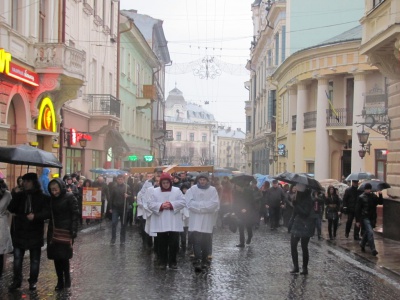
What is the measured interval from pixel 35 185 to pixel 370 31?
37.4 ft

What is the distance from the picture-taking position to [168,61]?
71.7 m

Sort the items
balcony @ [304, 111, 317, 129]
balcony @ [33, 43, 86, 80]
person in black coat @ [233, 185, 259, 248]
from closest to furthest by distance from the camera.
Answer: person in black coat @ [233, 185, 259, 248] → balcony @ [33, 43, 86, 80] → balcony @ [304, 111, 317, 129]

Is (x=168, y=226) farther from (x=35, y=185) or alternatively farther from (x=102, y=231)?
(x=102, y=231)

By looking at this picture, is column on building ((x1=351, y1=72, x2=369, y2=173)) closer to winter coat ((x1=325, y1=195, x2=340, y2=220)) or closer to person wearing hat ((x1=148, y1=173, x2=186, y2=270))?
winter coat ((x1=325, y1=195, x2=340, y2=220))

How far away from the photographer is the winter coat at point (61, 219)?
29.0ft

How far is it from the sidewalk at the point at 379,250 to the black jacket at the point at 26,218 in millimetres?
6088

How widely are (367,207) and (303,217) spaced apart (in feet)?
11.7

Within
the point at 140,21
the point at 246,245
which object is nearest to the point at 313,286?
the point at 246,245

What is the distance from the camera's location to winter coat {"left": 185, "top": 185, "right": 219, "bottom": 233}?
36.8ft

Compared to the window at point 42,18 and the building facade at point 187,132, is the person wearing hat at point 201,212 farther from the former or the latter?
the building facade at point 187,132

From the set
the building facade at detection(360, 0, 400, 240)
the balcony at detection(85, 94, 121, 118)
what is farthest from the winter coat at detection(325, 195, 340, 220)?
the balcony at detection(85, 94, 121, 118)

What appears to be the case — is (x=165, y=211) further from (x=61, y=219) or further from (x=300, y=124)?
(x=300, y=124)

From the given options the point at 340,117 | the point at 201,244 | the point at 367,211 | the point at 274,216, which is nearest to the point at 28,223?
the point at 201,244

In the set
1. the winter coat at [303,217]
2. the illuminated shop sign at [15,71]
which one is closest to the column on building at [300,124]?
the illuminated shop sign at [15,71]
